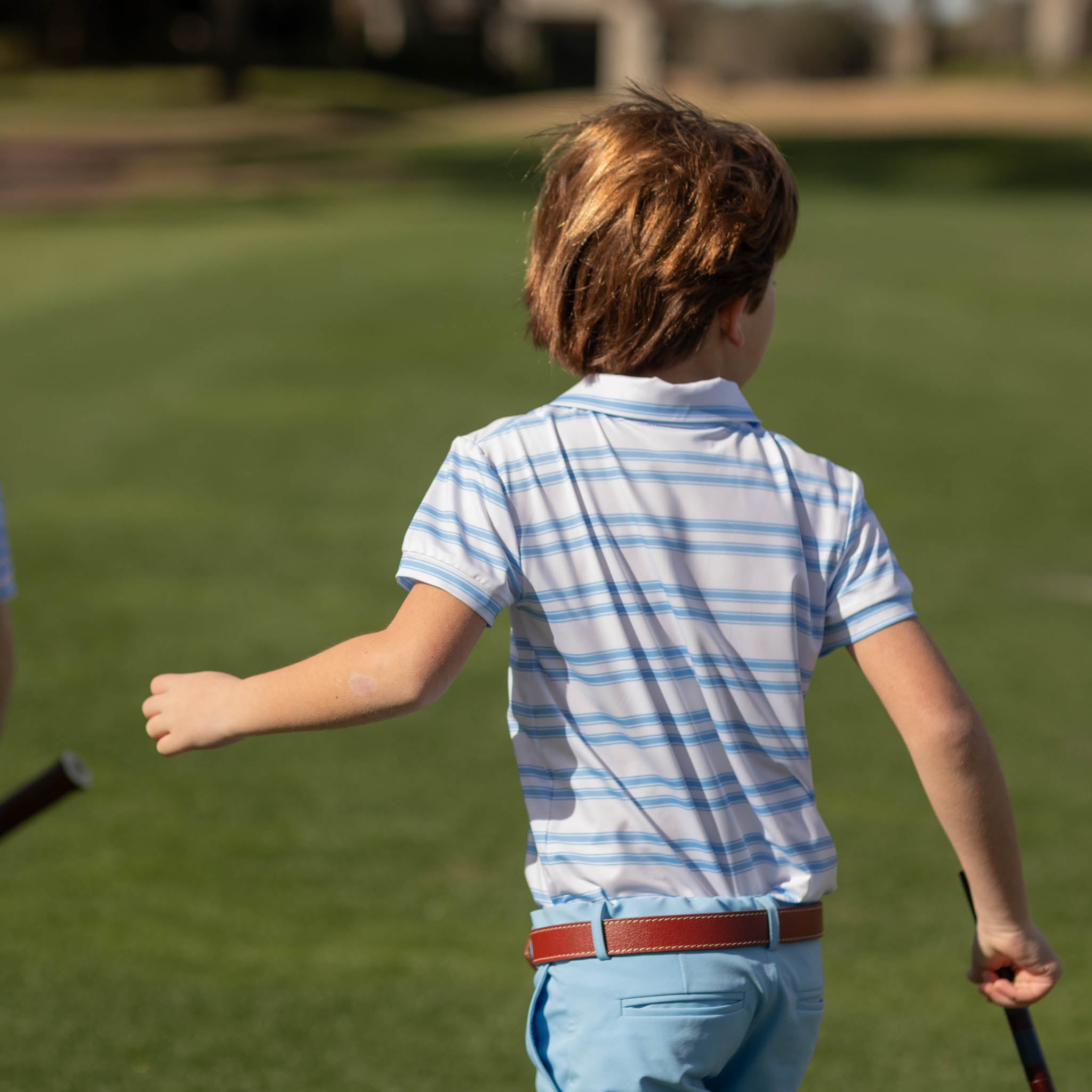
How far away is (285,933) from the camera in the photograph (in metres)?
3.75

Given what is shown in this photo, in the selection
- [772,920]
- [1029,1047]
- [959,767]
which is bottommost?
[1029,1047]

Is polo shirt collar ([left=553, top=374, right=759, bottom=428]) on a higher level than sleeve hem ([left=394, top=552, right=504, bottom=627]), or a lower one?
higher

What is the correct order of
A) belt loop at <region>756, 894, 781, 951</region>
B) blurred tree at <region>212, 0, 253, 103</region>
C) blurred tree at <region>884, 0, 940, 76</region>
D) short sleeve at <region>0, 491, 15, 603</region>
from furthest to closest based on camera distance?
blurred tree at <region>884, 0, 940, 76</region>, blurred tree at <region>212, 0, 253, 103</region>, short sleeve at <region>0, 491, 15, 603</region>, belt loop at <region>756, 894, 781, 951</region>

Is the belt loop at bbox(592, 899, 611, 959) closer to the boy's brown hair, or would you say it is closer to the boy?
the boy

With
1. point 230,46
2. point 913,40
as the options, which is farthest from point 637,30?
point 230,46

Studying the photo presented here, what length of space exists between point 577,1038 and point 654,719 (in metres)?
0.35

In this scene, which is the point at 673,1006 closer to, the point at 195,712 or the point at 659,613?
the point at 659,613

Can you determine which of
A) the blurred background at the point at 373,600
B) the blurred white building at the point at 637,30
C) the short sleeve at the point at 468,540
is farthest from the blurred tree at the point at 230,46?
the short sleeve at the point at 468,540

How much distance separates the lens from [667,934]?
159 centimetres

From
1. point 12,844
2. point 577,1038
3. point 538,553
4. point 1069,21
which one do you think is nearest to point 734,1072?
point 577,1038

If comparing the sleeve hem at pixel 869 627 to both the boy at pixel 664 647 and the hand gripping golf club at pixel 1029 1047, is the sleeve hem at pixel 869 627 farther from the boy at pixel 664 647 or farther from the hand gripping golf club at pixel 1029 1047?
the hand gripping golf club at pixel 1029 1047

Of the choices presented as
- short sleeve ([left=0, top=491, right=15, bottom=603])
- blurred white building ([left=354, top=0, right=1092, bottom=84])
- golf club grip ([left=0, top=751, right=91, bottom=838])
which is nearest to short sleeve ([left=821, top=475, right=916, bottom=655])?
golf club grip ([left=0, top=751, right=91, bottom=838])

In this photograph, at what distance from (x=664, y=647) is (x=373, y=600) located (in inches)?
209

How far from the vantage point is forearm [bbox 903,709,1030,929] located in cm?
163
